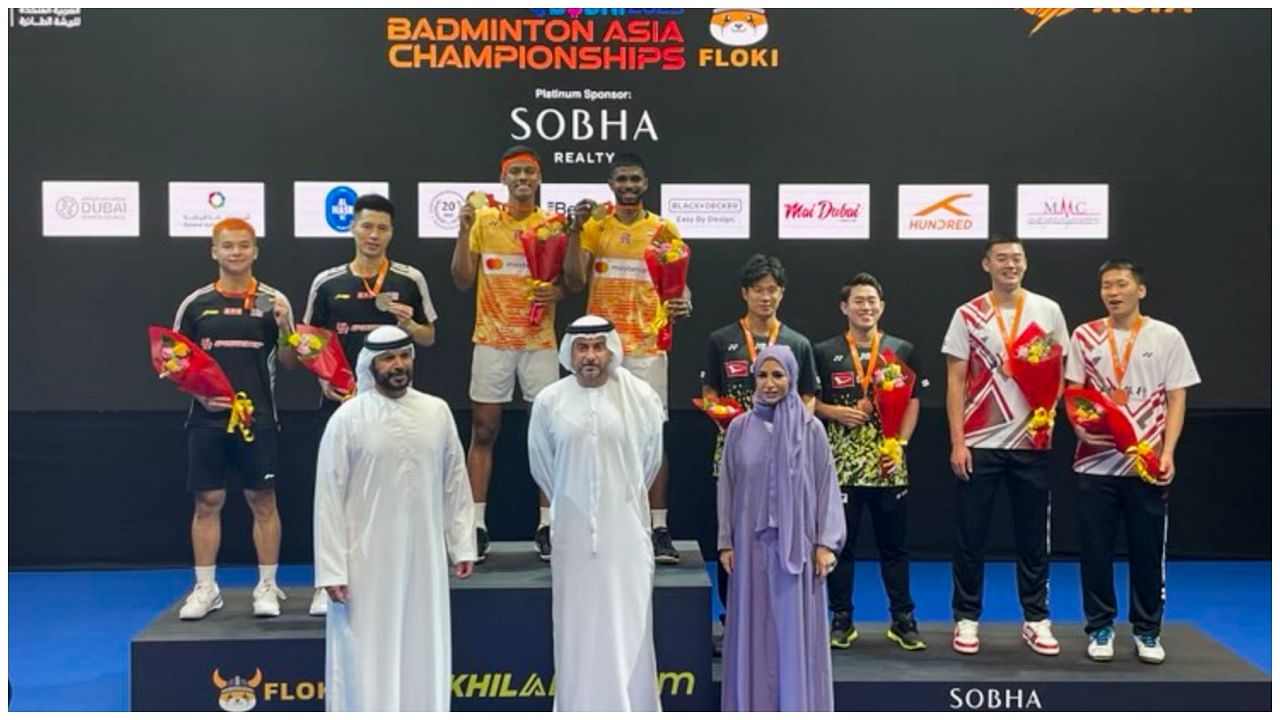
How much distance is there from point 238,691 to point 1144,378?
151 inches

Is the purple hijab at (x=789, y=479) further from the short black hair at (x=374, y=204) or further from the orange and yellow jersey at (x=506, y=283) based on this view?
the short black hair at (x=374, y=204)

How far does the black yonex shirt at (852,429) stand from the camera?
16.9ft

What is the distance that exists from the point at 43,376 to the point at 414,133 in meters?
2.77

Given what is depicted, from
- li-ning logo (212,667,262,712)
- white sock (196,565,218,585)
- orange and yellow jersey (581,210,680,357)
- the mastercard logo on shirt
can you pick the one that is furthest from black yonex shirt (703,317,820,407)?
white sock (196,565,218,585)

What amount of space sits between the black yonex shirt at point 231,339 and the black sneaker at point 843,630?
259 centimetres

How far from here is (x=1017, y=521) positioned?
5.19 metres

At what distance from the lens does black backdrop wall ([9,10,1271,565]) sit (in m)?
7.56

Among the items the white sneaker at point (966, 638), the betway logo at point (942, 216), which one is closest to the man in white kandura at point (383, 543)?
the white sneaker at point (966, 638)

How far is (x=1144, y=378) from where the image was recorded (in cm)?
504

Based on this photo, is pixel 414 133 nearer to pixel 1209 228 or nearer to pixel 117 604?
pixel 117 604

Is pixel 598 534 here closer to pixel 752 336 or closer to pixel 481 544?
pixel 481 544

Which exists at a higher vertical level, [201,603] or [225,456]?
[225,456]

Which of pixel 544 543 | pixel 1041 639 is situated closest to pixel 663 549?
pixel 544 543

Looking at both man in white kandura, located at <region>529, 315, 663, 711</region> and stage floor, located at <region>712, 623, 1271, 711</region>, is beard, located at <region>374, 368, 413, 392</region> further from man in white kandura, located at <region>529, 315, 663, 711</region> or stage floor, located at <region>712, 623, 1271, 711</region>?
stage floor, located at <region>712, 623, 1271, 711</region>
